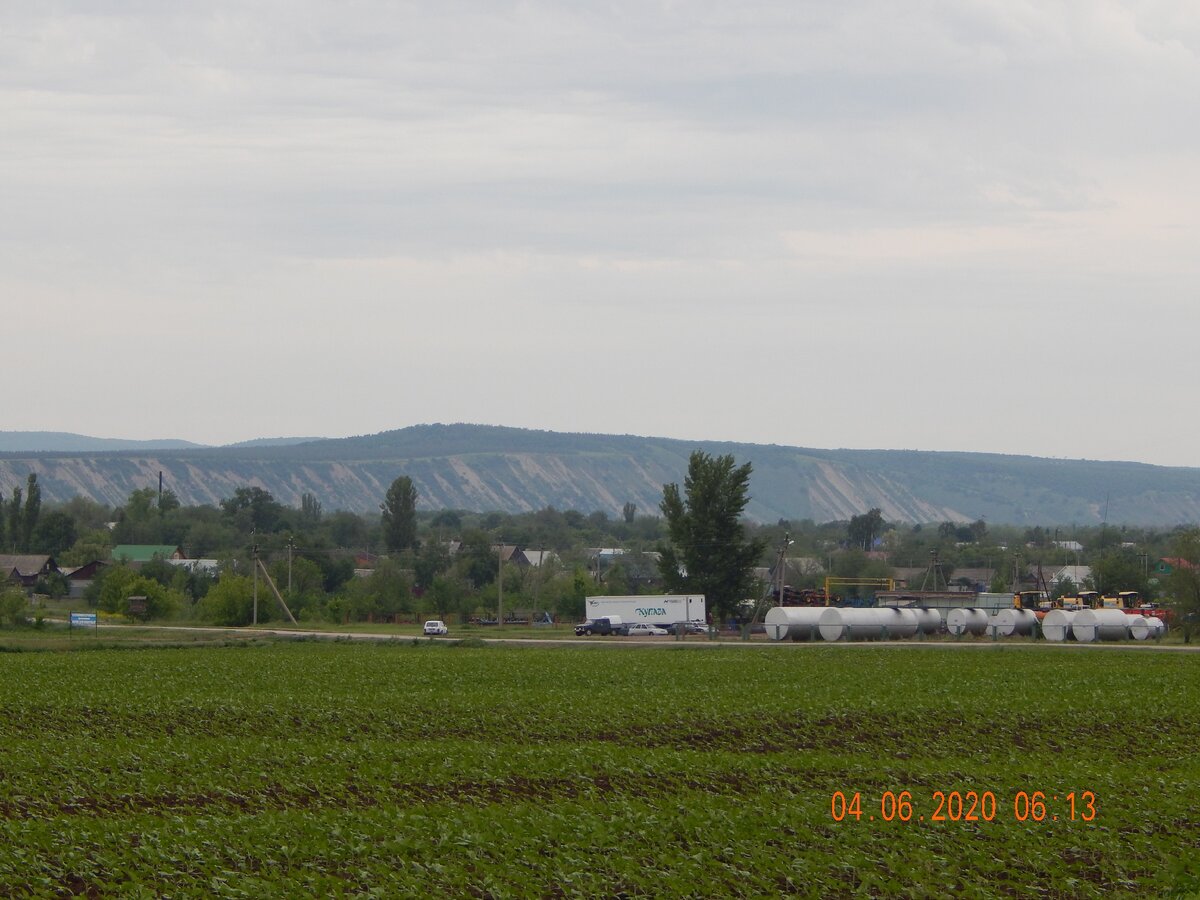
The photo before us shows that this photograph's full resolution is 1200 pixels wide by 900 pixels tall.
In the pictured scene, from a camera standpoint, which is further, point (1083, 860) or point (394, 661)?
point (394, 661)

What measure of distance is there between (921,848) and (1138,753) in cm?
1270

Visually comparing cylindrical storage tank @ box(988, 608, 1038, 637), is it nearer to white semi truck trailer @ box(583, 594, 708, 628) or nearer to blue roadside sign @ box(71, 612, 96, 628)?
white semi truck trailer @ box(583, 594, 708, 628)

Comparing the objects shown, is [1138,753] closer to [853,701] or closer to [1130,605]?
[853,701]

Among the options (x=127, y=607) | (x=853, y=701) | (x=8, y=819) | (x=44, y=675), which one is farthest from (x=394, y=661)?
(x=127, y=607)

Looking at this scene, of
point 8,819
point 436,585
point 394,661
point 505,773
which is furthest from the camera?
point 436,585

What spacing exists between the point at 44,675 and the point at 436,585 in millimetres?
70374

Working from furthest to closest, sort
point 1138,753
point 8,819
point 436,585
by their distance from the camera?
point 436,585 < point 1138,753 < point 8,819

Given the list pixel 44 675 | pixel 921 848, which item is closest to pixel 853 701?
pixel 921 848

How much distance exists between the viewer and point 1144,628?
87.9 meters

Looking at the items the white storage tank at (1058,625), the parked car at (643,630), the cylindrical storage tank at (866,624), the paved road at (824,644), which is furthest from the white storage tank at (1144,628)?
the parked car at (643,630)

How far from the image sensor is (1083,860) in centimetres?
2009

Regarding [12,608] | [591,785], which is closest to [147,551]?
[12,608]

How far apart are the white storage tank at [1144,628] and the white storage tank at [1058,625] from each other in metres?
3.50

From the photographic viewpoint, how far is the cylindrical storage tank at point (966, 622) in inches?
3654
